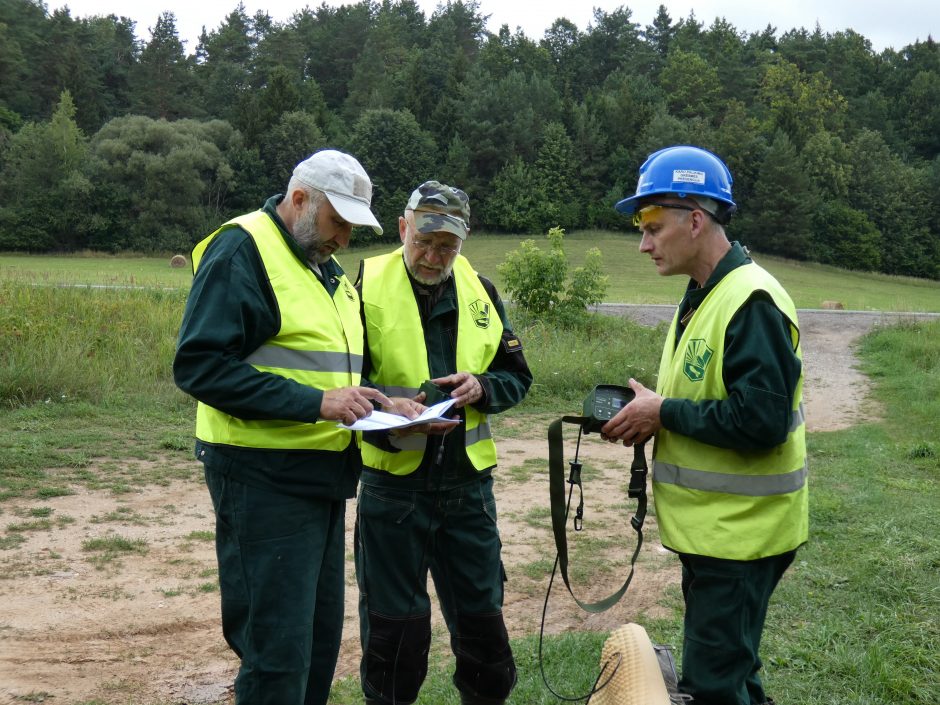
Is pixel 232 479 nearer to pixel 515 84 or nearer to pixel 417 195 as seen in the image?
pixel 417 195

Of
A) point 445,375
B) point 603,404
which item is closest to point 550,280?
point 445,375

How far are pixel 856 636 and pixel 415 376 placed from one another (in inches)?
108

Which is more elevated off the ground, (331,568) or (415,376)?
(415,376)

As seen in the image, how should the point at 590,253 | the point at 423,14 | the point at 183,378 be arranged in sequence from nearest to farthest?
1. the point at 183,378
2. the point at 590,253
3. the point at 423,14

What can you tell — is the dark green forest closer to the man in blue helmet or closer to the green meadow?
the green meadow

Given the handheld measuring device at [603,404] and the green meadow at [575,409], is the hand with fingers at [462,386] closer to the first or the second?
the handheld measuring device at [603,404]

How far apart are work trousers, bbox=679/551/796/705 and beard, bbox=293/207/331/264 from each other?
165 cm

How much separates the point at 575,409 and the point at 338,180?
31.1 ft

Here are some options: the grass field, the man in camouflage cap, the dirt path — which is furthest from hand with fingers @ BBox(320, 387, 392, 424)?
the grass field

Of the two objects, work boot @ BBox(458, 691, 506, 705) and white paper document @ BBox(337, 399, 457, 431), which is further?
work boot @ BBox(458, 691, 506, 705)

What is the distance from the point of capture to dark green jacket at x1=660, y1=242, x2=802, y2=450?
2760mm

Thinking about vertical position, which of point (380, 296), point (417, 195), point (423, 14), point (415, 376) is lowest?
point (415, 376)

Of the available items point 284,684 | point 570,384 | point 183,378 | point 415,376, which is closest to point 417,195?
point 415,376

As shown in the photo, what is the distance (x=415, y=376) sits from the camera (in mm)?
3699
